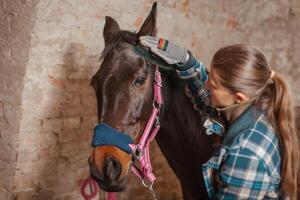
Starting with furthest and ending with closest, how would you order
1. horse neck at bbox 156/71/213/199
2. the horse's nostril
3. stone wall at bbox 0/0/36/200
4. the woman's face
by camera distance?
1. stone wall at bbox 0/0/36/200
2. horse neck at bbox 156/71/213/199
3. the horse's nostril
4. the woman's face

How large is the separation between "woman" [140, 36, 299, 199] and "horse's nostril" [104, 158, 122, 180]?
1.13 ft

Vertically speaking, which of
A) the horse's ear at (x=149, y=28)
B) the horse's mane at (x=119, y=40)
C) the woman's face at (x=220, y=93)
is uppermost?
the horse's ear at (x=149, y=28)

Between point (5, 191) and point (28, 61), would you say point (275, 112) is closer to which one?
point (28, 61)

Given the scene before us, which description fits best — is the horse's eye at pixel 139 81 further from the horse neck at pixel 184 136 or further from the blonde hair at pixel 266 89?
the blonde hair at pixel 266 89

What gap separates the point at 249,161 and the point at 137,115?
546 millimetres

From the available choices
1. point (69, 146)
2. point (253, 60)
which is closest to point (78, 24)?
point (69, 146)

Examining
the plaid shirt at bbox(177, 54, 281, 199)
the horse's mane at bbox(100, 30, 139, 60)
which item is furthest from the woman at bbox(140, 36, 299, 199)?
the horse's mane at bbox(100, 30, 139, 60)

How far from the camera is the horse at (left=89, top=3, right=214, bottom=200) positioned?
1.35 m

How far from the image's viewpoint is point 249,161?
1.05 m

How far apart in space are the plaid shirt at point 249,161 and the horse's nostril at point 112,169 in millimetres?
355

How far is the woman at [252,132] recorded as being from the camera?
42.0 inches

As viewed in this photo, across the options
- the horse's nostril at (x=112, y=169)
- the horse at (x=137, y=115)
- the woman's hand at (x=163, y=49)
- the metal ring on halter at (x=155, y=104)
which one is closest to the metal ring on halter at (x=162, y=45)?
the woman's hand at (x=163, y=49)

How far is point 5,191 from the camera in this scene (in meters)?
2.17

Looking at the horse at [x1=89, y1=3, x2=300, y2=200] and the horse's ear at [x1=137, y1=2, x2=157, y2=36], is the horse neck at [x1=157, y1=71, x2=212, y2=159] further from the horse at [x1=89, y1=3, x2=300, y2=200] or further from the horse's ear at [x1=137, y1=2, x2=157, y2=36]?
the horse's ear at [x1=137, y1=2, x2=157, y2=36]
